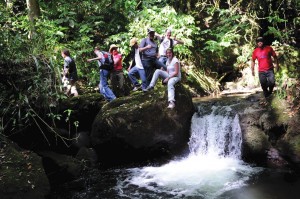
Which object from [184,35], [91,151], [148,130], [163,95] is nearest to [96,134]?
[91,151]

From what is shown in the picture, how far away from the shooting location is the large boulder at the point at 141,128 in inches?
376

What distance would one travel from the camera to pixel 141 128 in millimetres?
9539

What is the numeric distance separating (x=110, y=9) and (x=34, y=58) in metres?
10.6

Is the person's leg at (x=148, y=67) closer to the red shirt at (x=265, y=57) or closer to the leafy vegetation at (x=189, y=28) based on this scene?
the red shirt at (x=265, y=57)

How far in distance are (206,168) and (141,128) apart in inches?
85.4

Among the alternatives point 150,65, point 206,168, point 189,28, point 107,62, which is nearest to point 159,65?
point 150,65

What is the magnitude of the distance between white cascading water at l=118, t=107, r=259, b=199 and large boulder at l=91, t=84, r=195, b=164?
523 millimetres

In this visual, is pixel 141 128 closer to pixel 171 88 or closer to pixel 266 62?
pixel 171 88

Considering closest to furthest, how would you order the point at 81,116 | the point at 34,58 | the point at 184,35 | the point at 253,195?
the point at 34,58
the point at 253,195
the point at 81,116
the point at 184,35

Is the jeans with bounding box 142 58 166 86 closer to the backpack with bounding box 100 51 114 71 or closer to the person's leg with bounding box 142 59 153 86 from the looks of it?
the person's leg with bounding box 142 59 153 86

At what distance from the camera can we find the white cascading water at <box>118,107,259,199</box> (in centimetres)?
774

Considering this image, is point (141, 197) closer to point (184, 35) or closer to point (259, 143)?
point (259, 143)

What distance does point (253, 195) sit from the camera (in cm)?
704

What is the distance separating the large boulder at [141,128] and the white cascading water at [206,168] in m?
0.52
